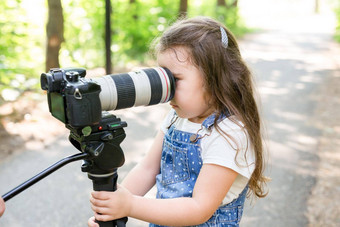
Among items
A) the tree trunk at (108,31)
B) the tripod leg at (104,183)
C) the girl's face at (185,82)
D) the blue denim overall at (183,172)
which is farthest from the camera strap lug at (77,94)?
the tree trunk at (108,31)

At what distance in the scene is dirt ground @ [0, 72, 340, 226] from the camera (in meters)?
3.13

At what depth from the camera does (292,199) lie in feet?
10.7

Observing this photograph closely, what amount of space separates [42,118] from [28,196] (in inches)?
61.1

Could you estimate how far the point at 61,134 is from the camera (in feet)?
14.0

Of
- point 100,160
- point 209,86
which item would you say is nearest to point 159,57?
point 209,86

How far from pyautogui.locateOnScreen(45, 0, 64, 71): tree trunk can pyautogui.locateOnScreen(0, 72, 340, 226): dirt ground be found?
799mm

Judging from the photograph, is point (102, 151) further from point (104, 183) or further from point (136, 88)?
point (136, 88)

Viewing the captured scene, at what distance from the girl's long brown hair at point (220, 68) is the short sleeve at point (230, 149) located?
0.03 metres

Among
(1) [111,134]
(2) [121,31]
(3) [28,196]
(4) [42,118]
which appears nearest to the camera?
(1) [111,134]

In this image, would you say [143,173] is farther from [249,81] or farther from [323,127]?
[323,127]

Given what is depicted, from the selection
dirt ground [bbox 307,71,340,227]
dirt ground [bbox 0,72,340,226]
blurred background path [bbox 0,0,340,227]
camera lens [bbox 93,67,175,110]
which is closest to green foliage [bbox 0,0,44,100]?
dirt ground [bbox 0,72,340,226]

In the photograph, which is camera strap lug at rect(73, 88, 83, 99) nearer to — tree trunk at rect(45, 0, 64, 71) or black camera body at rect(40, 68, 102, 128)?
black camera body at rect(40, 68, 102, 128)

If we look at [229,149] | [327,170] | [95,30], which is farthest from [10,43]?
[95,30]

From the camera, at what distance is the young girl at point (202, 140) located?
1.35 metres
